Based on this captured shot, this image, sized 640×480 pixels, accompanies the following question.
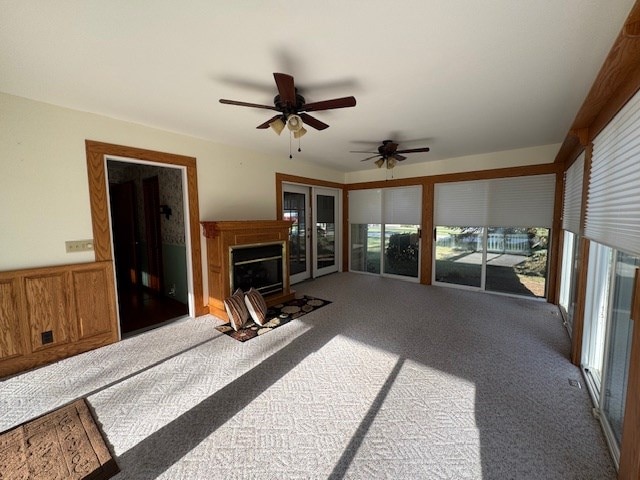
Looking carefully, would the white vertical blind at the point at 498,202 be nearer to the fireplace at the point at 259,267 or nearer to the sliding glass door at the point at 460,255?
the sliding glass door at the point at 460,255

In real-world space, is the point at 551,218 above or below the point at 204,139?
below

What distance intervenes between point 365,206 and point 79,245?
487cm

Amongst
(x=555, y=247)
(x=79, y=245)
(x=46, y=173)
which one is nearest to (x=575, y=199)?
(x=555, y=247)

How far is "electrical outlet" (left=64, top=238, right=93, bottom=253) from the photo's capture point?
2.59 m

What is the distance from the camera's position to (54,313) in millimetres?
2496

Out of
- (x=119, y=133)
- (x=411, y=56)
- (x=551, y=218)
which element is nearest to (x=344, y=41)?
(x=411, y=56)

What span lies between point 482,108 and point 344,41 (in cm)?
178

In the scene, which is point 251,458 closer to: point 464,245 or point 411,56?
point 411,56

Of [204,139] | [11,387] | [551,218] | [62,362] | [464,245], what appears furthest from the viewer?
[464,245]

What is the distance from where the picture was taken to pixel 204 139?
355cm

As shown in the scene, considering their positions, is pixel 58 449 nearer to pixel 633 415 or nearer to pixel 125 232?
pixel 633 415

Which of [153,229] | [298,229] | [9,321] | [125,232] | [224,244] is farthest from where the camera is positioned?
[298,229]

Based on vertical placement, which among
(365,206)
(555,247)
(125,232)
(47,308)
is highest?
(365,206)

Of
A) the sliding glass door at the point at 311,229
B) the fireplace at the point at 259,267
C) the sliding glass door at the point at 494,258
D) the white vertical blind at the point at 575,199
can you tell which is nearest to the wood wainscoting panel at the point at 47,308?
the fireplace at the point at 259,267
